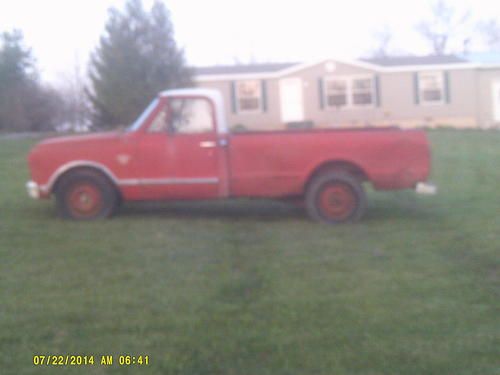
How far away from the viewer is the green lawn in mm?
4887

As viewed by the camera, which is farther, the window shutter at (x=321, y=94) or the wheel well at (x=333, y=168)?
the window shutter at (x=321, y=94)

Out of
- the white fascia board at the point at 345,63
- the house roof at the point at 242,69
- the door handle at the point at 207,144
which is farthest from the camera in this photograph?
the house roof at the point at 242,69

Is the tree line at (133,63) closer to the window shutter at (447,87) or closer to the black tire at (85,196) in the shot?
the window shutter at (447,87)

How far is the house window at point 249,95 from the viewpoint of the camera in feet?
102

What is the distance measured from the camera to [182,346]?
504 centimetres

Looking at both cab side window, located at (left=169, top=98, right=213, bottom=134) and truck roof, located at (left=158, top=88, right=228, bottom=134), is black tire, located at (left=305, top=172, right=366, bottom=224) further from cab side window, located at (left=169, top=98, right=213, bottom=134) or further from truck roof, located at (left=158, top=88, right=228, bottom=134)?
cab side window, located at (left=169, top=98, right=213, bottom=134)

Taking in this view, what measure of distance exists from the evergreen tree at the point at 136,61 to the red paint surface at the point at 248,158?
667 inches

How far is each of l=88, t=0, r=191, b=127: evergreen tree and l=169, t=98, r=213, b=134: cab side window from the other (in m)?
16.8

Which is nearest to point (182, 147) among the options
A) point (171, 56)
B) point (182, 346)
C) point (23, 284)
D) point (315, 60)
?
point (23, 284)

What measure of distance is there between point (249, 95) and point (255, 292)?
83.0 feet

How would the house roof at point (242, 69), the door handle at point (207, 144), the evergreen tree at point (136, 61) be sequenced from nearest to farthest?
the door handle at point (207, 144)
the evergreen tree at point (136, 61)
the house roof at point (242, 69)

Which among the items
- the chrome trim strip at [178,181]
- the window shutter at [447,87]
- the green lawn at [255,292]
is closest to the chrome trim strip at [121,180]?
the chrome trim strip at [178,181]

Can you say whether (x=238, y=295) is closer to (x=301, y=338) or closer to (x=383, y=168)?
(x=301, y=338)

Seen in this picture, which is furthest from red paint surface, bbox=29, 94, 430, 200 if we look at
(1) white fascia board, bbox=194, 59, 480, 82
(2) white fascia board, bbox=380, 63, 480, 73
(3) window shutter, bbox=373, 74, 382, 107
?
(2) white fascia board, bbox=380, 63, 480, 73
